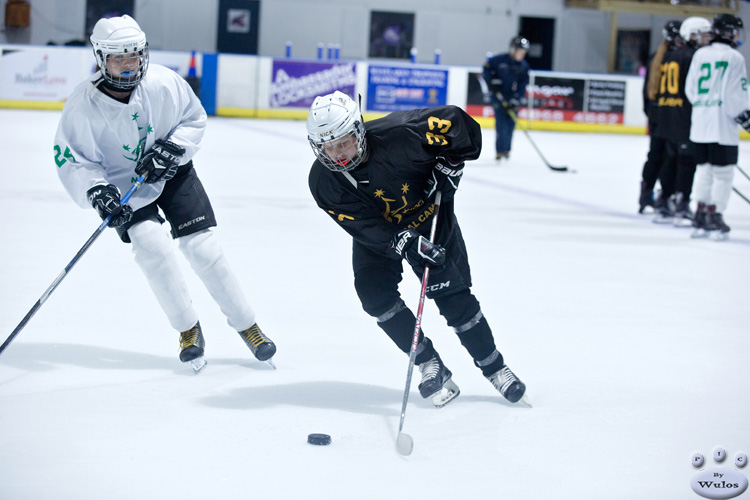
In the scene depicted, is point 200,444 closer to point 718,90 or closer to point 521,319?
point 521,319

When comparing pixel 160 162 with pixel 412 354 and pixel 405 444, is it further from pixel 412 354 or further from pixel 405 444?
pixel 405 444

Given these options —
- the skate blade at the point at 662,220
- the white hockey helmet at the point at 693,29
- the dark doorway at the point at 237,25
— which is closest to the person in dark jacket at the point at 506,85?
the skate blade at the point at 662,220

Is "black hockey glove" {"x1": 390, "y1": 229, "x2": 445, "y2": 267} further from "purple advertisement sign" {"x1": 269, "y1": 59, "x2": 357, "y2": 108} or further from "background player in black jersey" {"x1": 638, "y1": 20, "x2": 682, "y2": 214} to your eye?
"purple advertisement sign" {"x1": 269, "y1": 59, "x2": 357, "y2": 108}

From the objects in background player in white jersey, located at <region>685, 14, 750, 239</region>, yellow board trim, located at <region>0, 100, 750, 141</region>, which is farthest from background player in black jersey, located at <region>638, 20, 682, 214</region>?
yellow board trim, located at <region>0, 100, 750, 141</region>

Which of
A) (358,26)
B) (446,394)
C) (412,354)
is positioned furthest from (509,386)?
(358,26)

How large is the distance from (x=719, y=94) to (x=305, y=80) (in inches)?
335

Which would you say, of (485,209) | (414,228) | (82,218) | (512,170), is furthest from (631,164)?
(414,228)

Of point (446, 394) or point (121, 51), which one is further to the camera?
point (121, 51)

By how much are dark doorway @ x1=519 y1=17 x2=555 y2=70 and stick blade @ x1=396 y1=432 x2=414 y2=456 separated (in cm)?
1719

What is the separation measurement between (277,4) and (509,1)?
4.36 m

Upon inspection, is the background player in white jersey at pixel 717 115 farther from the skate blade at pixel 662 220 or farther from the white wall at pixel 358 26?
the white wall at pixel 358 26

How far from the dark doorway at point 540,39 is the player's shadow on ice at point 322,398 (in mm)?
16685

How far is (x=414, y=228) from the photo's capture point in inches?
109

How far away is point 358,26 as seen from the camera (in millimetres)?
17875
